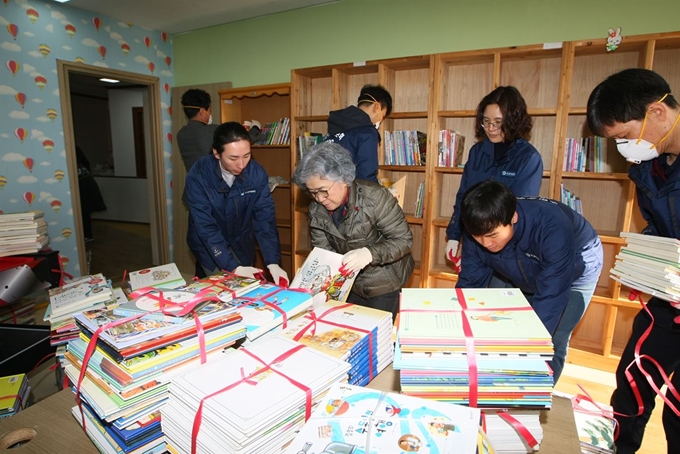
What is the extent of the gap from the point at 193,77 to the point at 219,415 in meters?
4.64

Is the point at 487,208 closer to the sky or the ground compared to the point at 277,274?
closer to the sky

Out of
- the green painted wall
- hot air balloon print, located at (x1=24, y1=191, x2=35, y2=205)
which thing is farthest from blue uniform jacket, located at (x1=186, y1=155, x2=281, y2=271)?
hot air balloon print, located at (x1=24, y1=191, x2=35, y2=205)

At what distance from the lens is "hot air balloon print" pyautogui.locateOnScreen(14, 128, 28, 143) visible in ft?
11.9

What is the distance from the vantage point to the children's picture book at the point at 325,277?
149 cm

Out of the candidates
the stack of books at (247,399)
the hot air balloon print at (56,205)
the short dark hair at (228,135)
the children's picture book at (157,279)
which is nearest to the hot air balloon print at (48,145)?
the hot air balloon print at (56,205)

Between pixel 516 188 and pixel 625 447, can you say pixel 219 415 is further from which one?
pixel 516 188

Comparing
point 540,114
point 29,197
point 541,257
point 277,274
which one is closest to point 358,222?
point 277,274

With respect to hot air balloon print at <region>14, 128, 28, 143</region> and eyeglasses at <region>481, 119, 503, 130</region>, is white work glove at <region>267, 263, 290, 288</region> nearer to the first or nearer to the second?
eyeglasses at <region>481, 119, 503, 130</region>

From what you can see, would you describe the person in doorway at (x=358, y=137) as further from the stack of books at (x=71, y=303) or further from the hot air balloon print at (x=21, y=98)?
the hot air balloon print at (x=21, y=98)

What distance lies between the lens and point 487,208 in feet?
4.21

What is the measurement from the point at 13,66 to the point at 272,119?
2290 mm

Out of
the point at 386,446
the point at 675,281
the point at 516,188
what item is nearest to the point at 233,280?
the point at 386,446

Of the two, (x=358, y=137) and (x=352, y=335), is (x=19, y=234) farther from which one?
(x=352, y=335)

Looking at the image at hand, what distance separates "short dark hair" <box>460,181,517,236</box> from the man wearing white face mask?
1.46 ft
